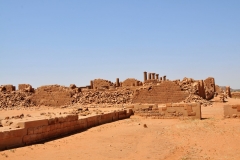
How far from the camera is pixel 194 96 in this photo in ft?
84.6

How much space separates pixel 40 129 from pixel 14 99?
28.4m

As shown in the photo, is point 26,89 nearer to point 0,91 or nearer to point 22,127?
point 0,91

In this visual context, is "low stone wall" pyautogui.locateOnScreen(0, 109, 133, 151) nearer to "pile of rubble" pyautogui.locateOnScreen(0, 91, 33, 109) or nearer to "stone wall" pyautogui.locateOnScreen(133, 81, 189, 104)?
"stone wall" pyautogui.locateOnScreen(133, 81, 189, 104)

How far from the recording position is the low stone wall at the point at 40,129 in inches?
346

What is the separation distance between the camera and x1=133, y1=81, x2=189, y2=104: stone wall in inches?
1032

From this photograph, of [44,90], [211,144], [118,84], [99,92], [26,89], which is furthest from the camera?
[118,84]

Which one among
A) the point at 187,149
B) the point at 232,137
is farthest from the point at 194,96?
the point at 187,149

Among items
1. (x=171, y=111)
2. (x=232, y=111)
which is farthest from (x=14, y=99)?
(x=232, y=111)

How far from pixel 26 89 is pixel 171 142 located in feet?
104

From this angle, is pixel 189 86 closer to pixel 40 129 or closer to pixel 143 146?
pixel 143 146

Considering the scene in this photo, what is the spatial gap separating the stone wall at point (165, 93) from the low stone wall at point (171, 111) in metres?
7.65

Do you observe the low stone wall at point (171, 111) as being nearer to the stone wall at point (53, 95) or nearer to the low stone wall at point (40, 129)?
the low stone wall at point (40, 129)

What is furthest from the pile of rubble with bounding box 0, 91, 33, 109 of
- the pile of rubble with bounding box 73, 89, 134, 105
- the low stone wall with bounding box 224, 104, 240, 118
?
the low stone wall with bounding box 224, 104, 240, 118

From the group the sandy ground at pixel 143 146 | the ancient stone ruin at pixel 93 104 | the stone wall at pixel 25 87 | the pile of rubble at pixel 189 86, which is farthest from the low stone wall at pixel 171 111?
the stone wall at pixel 25 87
